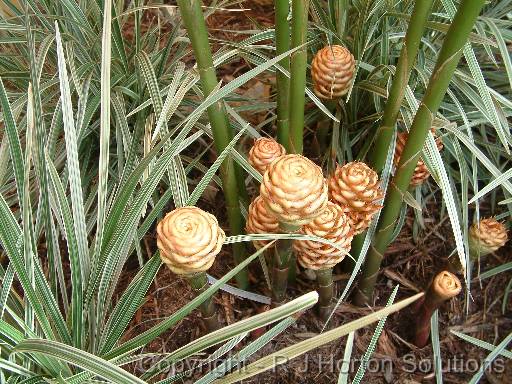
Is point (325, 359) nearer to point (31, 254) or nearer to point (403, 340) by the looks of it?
point (403, 340)

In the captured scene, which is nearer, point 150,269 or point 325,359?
point 150,269

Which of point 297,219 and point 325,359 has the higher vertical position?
point 297,219

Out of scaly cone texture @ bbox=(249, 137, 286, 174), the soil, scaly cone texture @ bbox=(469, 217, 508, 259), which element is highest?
scaly cone texture @ bbox=(249, 137, 286, 174)

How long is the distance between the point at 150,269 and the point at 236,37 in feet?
2.98

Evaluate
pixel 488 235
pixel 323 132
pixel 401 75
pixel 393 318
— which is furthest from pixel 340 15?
pixel 393 318

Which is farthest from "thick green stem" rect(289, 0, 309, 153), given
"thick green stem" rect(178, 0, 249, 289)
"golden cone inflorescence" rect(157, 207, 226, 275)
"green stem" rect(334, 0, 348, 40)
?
"green stem" rect(334, 0, 348, 40)

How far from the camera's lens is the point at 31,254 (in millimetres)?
696

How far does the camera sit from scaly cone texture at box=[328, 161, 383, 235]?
0.78m

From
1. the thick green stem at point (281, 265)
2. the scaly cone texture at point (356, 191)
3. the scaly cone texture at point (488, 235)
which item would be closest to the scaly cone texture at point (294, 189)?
the thick green stem at point (281, 265)

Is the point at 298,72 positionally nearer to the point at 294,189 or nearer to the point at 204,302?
the point at 294,189

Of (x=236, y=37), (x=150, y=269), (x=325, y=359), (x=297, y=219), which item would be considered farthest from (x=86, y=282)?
(x=236, y=37)

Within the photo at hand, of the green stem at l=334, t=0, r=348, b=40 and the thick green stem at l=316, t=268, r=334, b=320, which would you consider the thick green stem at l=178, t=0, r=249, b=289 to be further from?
the green stem at l=334, t=0, r=348, b=40

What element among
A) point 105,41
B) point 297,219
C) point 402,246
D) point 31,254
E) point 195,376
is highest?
point 105,41

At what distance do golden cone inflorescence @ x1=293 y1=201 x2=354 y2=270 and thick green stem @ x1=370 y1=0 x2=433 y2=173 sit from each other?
6.3 inches
